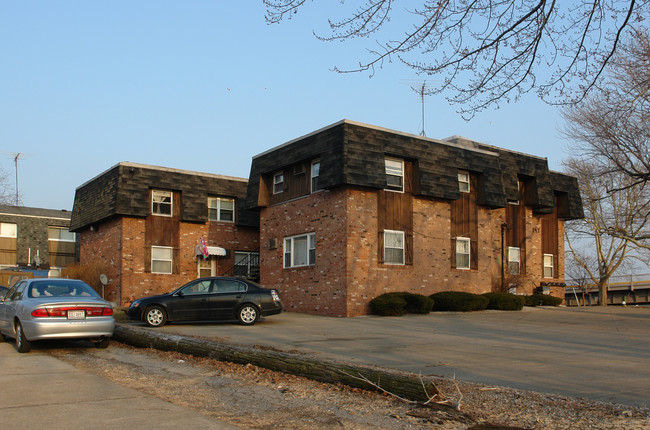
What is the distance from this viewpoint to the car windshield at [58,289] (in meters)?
13.6

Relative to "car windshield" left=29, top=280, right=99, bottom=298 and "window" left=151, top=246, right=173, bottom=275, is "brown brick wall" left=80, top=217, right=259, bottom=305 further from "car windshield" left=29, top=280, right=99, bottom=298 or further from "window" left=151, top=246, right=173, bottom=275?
"car windshield" left=29, top=280, right=99, bottom=298

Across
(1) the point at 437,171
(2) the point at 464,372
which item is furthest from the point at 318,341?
(1) the point at 437,171

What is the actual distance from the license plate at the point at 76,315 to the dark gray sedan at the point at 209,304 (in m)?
6.02

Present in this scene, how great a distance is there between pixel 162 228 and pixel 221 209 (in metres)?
3.43

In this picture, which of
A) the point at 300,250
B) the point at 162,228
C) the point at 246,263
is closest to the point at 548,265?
the point at 300,250

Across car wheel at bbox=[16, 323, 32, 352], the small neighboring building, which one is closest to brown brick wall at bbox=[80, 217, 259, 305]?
the small neighboring building

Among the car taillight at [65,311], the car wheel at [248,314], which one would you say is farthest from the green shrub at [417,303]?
the car taillight at [65,311]

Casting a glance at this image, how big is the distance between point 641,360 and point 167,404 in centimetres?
873

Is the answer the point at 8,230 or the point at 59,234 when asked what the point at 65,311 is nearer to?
the point at 8,230

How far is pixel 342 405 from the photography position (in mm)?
7797

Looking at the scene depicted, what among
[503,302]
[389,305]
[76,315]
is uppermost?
[76,315]

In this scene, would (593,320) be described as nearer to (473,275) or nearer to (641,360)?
(473,275)

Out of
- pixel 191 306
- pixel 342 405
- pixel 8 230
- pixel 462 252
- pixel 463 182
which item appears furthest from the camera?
pixel 8 230

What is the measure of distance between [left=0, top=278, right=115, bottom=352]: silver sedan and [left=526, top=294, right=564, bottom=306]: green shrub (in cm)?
2082
